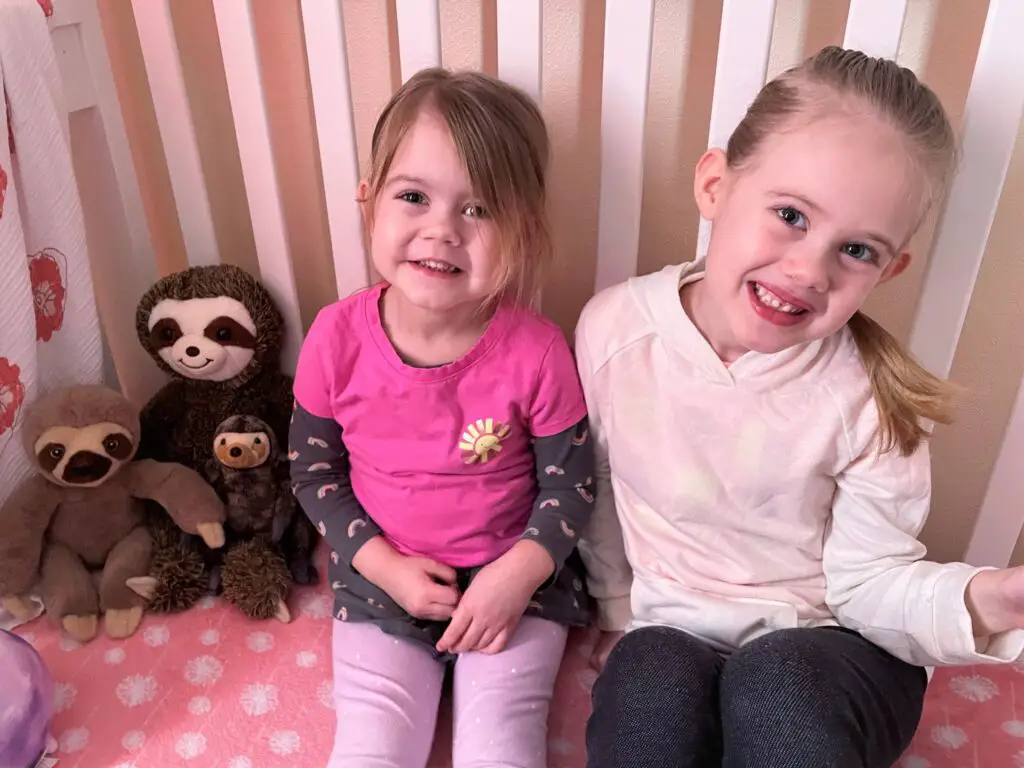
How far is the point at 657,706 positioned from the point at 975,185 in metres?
0.54

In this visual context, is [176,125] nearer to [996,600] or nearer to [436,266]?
[436,266]

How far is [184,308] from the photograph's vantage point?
3.58 ft

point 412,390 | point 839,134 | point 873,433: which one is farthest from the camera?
point 412,390

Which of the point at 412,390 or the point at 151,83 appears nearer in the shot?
the point at 412,390

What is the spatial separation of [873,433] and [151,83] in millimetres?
844

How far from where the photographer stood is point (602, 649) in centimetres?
102

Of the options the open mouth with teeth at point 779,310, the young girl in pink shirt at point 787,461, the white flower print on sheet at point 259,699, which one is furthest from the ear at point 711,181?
the white flower print on sheet at point 259,699

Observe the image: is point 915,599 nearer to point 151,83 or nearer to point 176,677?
point 176,677

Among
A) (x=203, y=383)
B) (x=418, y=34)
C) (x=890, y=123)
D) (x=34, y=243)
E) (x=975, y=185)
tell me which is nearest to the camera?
(x=890, y=123)

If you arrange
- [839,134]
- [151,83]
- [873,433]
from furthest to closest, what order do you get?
[151,83]
[873,433]
[839,134]

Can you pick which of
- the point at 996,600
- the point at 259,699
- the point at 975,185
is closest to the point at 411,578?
the point at 259,699

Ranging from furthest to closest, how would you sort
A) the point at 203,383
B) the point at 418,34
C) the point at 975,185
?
the point at 203,383 → the point at 418,34 → the point at 975,185

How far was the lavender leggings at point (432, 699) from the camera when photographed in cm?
87

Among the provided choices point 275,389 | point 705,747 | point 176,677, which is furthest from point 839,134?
point 176,677
